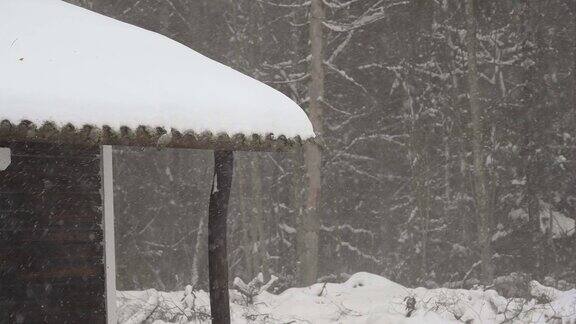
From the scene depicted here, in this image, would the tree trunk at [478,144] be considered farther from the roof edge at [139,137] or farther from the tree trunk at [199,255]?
the roof edge at [139,137]

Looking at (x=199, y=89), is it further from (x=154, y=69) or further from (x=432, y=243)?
(x=432, y=243)

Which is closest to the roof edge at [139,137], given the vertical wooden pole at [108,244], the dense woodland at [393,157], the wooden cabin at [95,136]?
the wooden cabin at [95,136]

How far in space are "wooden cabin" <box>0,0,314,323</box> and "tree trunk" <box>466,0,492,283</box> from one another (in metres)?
A: 10.3

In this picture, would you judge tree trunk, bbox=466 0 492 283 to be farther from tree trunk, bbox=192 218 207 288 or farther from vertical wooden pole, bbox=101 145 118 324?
vertical wooden pole, bbox=101 145 118 324

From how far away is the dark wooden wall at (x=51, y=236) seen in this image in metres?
6.52

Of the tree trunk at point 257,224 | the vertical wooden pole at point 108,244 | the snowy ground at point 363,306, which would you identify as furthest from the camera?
the tree trunk at point 257,224

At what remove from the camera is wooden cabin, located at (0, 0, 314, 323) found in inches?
220

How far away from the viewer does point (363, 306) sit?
1088 centimetres

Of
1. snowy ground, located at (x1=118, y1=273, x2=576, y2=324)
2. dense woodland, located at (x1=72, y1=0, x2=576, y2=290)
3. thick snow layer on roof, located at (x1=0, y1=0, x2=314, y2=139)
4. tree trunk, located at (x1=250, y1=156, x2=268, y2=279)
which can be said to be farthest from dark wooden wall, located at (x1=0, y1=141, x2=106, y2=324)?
tree trunk, located at (x1=250, y1=156, x2=268, y2=279)

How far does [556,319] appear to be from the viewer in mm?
10102

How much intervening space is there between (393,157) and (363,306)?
28.5ft

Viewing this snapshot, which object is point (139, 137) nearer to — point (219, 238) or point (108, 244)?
point (219, 238)

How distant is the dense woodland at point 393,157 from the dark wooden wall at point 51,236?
836 centimetres

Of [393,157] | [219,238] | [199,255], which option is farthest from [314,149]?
[219,238]
